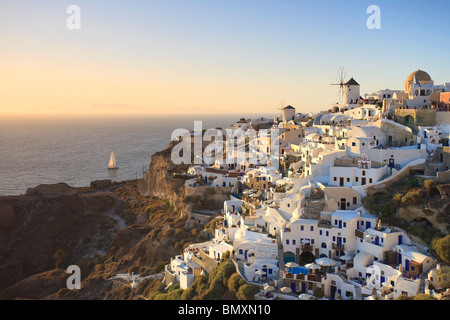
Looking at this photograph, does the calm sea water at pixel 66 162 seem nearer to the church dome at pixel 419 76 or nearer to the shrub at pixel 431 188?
the church dome at pixel 419 76

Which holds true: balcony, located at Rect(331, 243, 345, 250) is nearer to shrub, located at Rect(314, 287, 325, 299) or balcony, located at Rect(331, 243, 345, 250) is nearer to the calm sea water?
shrub, located at Rect(314, 287, 325, 299)

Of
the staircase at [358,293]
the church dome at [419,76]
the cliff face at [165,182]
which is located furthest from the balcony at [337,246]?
the church dome at [419,76]

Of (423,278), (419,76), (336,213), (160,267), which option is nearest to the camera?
(423,278)

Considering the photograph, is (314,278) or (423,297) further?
(314,278)

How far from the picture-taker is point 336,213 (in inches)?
956

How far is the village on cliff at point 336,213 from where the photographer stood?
20406 millimetres

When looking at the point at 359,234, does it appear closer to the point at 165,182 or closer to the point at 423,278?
the point at 423,278

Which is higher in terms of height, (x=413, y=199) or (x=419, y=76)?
(x=419, y=76)

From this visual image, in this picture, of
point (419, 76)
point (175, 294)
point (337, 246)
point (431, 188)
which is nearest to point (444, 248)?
point (431, 188)

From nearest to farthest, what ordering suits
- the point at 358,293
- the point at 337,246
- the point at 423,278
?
the point at 423,278 → the point at 358,293 → the point at 337,246

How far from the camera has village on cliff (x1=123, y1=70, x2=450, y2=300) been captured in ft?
66.9

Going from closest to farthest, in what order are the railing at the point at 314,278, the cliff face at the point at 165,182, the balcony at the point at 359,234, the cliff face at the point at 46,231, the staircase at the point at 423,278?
the staircase at the point at 423,278 → the railing at the point at 314,278 → the balcony at the point at 359,234 → the cliff face at the point at 46,231 → the cliff face at the point at 165,182

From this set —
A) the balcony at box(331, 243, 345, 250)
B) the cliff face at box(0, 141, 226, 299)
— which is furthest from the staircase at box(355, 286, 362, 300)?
the cliff face at box(0, 141, 226, 299)
